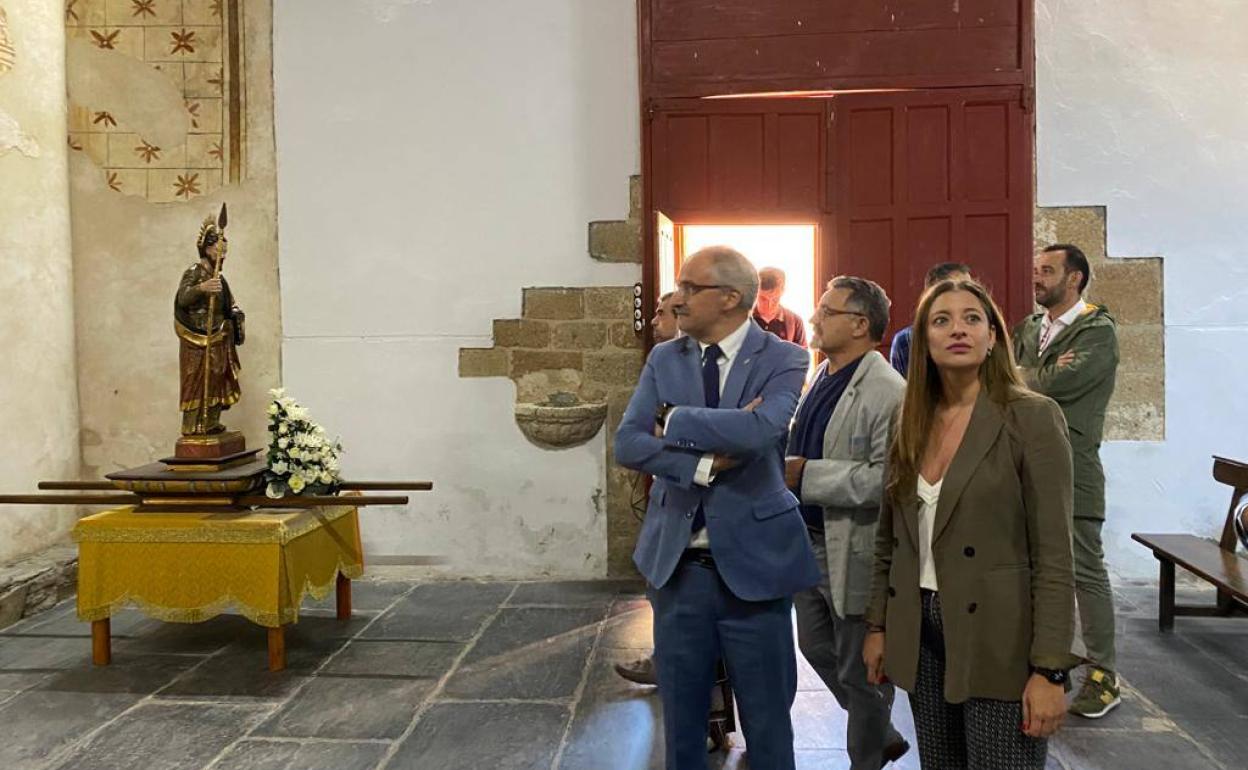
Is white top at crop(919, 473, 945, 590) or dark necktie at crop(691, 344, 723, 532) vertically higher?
dark necktie at crop(691, 344, 723, 532)

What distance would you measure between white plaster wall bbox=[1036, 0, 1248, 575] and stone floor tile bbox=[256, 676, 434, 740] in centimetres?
386

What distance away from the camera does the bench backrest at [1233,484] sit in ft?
12.0

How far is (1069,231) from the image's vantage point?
15.4 feet

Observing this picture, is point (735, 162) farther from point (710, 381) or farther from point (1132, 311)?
point (710, 381)

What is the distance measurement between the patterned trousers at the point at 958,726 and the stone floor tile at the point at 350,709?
1926 millimetres

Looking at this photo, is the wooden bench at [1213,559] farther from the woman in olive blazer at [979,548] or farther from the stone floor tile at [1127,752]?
the woman in olive blazer at [979,548]

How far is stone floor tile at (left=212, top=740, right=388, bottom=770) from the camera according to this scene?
272 cm

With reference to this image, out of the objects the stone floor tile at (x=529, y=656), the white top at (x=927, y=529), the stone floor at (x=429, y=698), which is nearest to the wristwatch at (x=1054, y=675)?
the white top at (x=927, y=529)

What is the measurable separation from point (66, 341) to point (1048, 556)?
536cm

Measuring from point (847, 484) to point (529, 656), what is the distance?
1.97 metres

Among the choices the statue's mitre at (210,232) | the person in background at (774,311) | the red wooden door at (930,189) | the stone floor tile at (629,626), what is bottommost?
the stone floor tile at (629,626)

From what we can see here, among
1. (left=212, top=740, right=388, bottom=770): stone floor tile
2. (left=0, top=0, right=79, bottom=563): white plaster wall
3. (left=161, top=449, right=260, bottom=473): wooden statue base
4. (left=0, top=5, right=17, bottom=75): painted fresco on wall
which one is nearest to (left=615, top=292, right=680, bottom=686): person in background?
(left=212, top=740, right=388, bottom=770): stone floor tile

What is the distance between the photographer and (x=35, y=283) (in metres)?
4.75

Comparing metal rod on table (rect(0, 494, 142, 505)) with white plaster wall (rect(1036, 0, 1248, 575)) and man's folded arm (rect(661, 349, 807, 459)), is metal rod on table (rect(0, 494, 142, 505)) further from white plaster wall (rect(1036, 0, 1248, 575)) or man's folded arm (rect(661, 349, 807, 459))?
white plaster wall (rect(1036, 0, 1248, 575))
